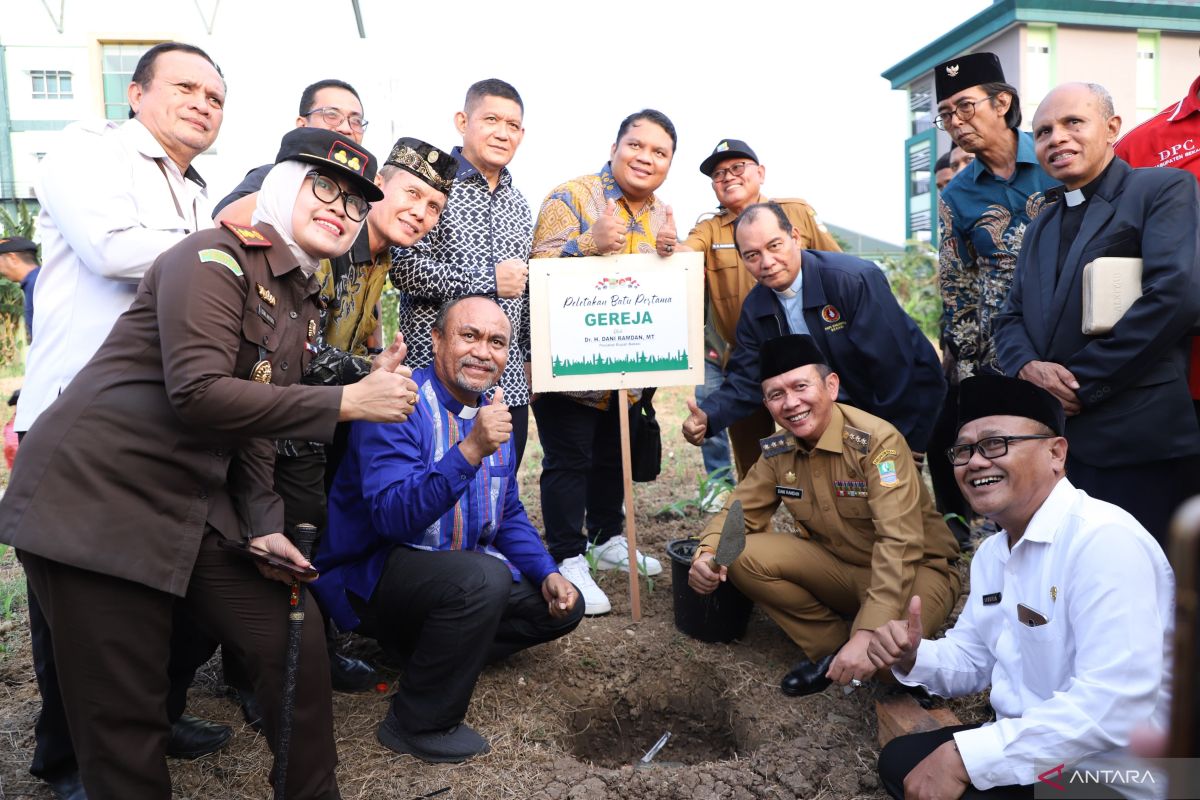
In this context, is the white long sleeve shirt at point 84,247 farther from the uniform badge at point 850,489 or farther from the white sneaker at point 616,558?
the white sneaker at point 616,558

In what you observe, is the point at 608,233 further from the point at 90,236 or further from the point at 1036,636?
the point at 1036,636

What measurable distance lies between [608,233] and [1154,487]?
2.42 meters

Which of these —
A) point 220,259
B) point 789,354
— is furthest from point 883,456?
point 220,259

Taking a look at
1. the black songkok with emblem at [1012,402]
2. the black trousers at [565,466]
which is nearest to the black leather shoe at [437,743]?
the black trousers at [565,466]

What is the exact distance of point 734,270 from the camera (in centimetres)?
469

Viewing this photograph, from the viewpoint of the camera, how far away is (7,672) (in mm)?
3684

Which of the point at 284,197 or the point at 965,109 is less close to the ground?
the point at 965,109

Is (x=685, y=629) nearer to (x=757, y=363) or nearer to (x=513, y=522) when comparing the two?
(x=513, y=522)

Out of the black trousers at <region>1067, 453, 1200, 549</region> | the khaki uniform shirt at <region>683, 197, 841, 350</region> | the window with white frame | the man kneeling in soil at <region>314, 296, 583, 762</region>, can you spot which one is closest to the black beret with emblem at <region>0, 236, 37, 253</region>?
the man kneeling in soil at <region>314, 296, 583, 762</region>

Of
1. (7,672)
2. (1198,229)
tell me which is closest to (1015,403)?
(1198,229)

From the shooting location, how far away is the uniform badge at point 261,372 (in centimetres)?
223

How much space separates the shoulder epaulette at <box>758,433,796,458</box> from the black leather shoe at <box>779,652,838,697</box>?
857 mm

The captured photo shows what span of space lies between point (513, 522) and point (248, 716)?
3.98ft

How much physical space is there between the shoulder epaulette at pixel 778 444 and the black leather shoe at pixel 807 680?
857 mm
